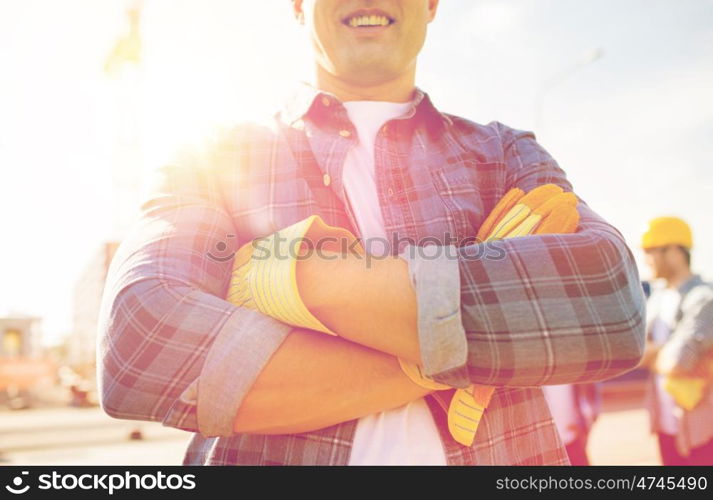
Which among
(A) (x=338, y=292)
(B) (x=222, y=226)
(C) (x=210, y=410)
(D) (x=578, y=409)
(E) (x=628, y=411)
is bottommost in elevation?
(E) (x=628, y=411)

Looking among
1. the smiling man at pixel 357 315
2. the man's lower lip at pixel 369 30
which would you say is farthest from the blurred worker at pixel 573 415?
the man's lower lip at pixel 369 30

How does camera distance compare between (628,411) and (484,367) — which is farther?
(628,411)

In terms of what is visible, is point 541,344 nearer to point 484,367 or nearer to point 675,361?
point 484,367

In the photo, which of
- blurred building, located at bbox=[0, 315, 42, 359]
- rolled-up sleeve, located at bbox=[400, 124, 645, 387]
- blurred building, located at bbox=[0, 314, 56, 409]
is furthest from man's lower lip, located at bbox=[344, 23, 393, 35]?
blurred building, located at bbox=[0, 315, 42, 359]

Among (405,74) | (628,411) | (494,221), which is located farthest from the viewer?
(628,411)

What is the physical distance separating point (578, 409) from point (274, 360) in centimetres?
315

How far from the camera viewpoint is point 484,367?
102 cm

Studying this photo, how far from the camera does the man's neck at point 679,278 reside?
13.0ft

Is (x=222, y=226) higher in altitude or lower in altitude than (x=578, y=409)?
higher

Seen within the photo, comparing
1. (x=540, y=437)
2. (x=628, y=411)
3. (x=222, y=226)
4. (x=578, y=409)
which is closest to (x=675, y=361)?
(x=578, y=409)

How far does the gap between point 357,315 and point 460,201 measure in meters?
0.40

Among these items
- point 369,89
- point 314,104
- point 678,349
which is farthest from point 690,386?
point 314,104
